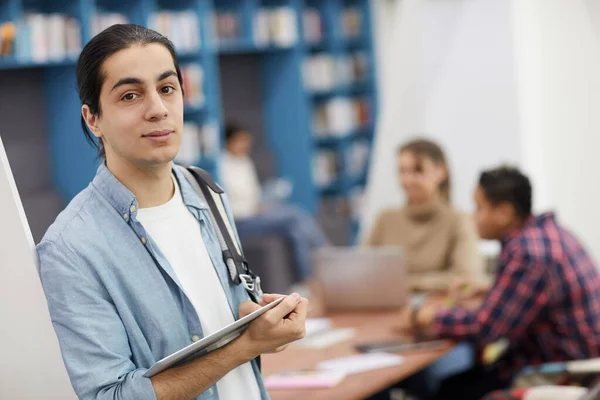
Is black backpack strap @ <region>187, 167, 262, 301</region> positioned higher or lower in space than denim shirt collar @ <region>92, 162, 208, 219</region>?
lower

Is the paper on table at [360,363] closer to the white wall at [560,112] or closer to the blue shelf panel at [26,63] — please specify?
the white wall at [560,112]

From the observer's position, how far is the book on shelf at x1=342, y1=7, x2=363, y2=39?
31.4 feet

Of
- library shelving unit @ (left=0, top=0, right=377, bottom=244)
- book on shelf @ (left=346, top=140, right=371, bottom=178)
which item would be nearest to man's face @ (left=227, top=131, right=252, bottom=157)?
library shelving unit @ (left=0, top=0, right=377, bottom=244)

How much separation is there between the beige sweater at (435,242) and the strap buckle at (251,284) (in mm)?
2179

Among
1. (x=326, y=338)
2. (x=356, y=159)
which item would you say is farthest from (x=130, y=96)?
(x=356, y=159)

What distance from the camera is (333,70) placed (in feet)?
30.6

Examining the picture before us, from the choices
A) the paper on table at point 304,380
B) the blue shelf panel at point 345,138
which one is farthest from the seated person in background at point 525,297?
the blue shelf panel at point 345,138

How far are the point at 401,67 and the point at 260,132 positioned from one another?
10.9 feet

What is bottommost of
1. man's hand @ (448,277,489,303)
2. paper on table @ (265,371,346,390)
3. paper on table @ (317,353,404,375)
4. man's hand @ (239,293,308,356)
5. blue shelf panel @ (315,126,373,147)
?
man's hand @ (448,277,489,303)

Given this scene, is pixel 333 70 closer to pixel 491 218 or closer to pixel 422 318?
pixel 491 218

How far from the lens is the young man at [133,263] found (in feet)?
5.15

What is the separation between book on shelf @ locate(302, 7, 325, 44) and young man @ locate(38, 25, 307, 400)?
24.3ft

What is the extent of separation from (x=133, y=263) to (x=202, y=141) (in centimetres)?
580

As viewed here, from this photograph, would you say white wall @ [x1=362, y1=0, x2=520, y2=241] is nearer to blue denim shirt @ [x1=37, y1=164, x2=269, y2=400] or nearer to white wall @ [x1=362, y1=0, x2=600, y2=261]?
white wall @ [x1=362, y1=0, x2=600, y2=261]
